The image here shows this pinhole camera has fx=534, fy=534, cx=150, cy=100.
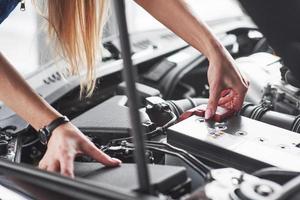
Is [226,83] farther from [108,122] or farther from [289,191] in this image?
[289,191]

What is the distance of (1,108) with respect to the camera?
4.71 ft

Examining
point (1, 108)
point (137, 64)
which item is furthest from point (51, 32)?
point (137, 64)

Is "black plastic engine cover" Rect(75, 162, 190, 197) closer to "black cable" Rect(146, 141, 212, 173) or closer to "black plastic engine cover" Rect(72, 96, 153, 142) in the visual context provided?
"black cable" Rect(146, 141, 212, 173)

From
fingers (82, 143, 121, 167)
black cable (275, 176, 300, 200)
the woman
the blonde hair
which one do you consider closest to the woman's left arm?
the woman

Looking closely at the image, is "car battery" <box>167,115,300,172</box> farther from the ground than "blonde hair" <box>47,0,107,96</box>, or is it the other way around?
"blonde hair" <box>47,0,107,96</box>

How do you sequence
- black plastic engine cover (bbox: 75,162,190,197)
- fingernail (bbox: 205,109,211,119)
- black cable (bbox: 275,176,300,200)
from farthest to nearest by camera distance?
fingernail (bbox: 205,109,211,119), black plastic engine cover (bbox: 75,162,190,197), black cable (bbox: 275,176,300,200)

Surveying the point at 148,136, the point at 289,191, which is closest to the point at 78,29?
the point at 148,136

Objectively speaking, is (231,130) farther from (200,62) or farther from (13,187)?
(200,62)

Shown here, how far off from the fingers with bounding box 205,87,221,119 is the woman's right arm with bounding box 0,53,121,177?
0.92ft

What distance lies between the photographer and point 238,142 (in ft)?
3.43

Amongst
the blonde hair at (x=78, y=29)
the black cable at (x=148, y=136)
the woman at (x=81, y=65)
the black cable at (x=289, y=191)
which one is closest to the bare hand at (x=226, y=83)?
the woman at (x=81, y=65)

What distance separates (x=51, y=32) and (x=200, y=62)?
2.19 ft

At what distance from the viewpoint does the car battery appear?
98 centimetres

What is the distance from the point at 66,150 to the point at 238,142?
1.12 feet
